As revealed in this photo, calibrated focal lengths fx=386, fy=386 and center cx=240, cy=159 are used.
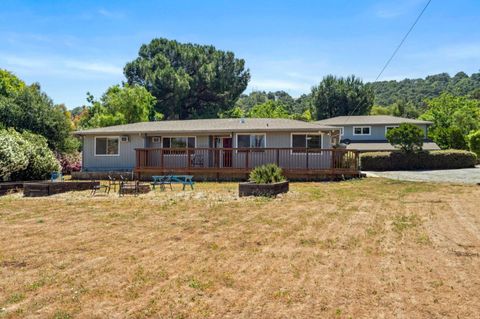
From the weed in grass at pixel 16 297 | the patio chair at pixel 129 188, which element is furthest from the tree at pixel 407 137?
the weed in grass at pixel 16 297

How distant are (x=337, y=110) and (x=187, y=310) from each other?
154 feet

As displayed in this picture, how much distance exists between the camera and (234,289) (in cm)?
414

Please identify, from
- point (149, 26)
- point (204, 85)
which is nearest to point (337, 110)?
point (204, 85)

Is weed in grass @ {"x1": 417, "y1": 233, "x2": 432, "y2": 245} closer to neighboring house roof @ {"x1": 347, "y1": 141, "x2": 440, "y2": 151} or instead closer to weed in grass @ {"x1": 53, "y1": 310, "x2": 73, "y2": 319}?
weed in grass @ {"x1": 53, "y1": 310, "x2": 73, "y2": 319}

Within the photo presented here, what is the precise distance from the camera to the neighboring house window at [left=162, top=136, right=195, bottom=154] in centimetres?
2067

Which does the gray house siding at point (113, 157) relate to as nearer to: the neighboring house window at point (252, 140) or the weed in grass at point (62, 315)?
the neighboring house window at point (252, 140)

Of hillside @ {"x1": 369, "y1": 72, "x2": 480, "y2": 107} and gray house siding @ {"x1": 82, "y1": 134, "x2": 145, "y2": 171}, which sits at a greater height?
hillside @ {"x1": 369, "y1": 72, "x2": 480, "y2": 107}

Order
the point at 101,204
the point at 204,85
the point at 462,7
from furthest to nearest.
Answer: the point at 204,85 → the point at 462,7 → the point at 101,204

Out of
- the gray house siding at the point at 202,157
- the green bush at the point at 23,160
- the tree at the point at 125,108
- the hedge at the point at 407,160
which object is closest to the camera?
the green bush at the point at 23,160

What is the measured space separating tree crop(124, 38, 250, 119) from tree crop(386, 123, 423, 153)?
21.5 metres

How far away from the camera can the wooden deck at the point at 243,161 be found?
58.3 feet

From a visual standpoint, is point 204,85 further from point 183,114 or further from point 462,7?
point 462,7

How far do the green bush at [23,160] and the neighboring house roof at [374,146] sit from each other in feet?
69.8

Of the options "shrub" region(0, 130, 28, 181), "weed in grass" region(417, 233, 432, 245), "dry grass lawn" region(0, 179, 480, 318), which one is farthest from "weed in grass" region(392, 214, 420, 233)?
"shrub" region(0, 130, 28, 181)
